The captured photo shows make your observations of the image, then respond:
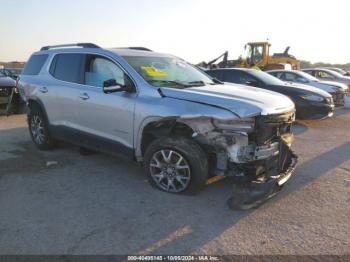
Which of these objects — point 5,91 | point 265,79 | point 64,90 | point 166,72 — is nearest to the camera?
point 166,72

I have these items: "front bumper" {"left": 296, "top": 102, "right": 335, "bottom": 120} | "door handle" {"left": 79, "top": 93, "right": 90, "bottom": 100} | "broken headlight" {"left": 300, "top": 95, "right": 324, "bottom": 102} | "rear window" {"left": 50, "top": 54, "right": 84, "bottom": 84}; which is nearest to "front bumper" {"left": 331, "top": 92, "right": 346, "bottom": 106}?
"broken headlight" {"left": 300, "top": 95, "right": 324, "bottom": 102}

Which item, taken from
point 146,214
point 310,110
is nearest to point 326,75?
point 310,110

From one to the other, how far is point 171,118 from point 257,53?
19.7 metres

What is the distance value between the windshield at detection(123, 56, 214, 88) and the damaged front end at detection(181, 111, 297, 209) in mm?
880

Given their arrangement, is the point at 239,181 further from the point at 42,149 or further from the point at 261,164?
the point at 42,149

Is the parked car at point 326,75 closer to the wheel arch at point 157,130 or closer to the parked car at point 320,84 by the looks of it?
the parked car at point 320,84

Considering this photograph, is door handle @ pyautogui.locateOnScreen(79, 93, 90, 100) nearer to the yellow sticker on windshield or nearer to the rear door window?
the rear door window

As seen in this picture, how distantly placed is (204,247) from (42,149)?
4.62 metres

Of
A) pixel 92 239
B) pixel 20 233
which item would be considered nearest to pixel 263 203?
pixel 92 239

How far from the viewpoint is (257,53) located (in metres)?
23.1

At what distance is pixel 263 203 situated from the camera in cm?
452

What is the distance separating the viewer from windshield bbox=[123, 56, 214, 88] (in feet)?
17.0

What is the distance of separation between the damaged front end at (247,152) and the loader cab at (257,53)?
62.2 ft

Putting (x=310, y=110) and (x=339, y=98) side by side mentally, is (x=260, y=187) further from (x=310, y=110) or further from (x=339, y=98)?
(x=339, y=98)
